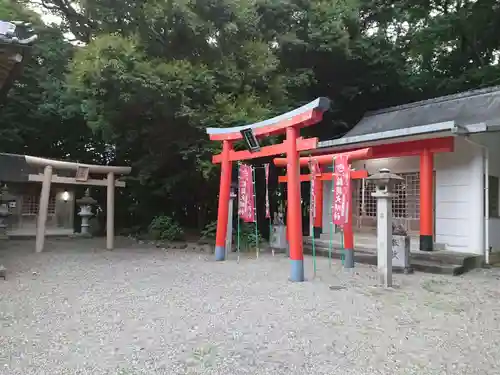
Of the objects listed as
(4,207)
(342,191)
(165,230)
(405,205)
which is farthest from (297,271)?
(4,207)

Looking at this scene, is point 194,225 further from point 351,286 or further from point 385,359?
point 385,359

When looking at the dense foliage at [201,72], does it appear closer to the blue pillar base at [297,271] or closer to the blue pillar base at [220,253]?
the blue pillar base at [220,253]

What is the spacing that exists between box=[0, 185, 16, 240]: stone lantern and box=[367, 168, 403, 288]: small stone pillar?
1103 cm

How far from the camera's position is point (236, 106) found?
404 inches

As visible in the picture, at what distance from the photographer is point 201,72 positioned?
389 inches

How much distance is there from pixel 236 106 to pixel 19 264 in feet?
19.1

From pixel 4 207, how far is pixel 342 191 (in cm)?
1081

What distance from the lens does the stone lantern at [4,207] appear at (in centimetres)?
1266

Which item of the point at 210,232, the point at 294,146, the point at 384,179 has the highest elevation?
the point at 294,146

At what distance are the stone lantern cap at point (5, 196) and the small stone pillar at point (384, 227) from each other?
1164 centimetres

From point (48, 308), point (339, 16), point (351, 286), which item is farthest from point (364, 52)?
point (48, 308)

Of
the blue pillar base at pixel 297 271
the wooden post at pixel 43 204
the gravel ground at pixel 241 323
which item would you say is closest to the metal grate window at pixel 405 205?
the gravel ground at pixel 241 323

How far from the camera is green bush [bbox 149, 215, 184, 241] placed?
12.3 m

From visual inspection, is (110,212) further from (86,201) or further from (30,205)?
(30,205)
